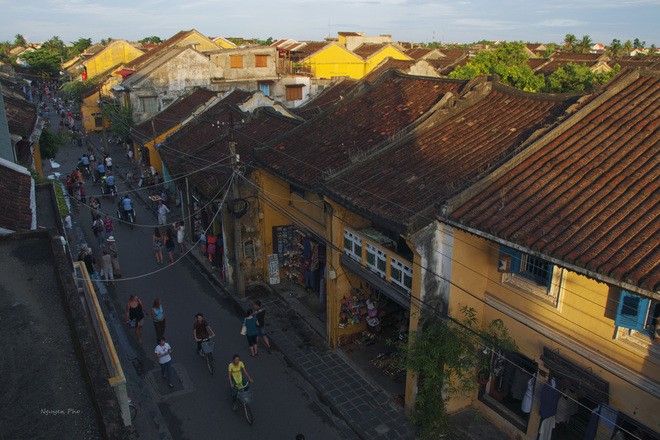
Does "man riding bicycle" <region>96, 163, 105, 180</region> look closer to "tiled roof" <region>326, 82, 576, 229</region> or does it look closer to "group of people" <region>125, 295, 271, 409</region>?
"group of people" <region>125, 295, 271, 409</region>

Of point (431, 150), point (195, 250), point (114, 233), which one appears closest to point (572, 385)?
point (431, 150)

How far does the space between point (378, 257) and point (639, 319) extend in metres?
5.49

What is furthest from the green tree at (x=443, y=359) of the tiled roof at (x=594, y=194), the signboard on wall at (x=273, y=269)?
the signboard on wall at (x=273, y=269)

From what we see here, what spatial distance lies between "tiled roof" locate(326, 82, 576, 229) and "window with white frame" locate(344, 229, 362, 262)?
142cm

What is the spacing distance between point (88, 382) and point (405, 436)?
7.69m

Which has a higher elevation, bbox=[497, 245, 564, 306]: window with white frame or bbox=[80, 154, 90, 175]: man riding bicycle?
bbox=[497, 245, 564, 306]: window with white frame

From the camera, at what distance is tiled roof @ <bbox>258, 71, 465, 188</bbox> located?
13.9 metres

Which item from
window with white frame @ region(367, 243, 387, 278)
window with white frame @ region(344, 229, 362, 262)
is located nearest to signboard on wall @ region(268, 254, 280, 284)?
window with white frame @ region(344, 229, 362, 262)

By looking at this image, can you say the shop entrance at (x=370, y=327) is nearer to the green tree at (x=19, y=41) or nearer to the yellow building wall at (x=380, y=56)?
the yellow building wall at (x=380, y=56)

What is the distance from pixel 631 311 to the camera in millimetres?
8125

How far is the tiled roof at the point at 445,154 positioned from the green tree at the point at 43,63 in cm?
8065

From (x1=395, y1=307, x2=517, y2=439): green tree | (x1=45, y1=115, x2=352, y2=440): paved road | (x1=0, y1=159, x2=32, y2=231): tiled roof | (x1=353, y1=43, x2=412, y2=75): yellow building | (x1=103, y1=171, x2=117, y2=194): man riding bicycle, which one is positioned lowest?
(x1=45, y1=115, x2=352, y2=440): paved road

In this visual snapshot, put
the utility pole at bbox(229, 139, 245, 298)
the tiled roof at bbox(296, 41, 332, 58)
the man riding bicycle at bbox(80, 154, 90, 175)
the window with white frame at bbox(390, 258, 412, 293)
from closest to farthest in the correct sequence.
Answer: the window with white frame at bbox(390, 258, 412, 293) < the utility pole at bbox(229, 139, 245, 298) < the man riding bicycle at bbox(80, 154, 90, 175) < the tiled roof at bbox(296, 41, 332, 58)

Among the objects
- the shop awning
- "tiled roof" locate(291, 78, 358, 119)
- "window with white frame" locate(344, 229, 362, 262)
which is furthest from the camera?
"tiled roof" locate(291, 78, 358, 119)
